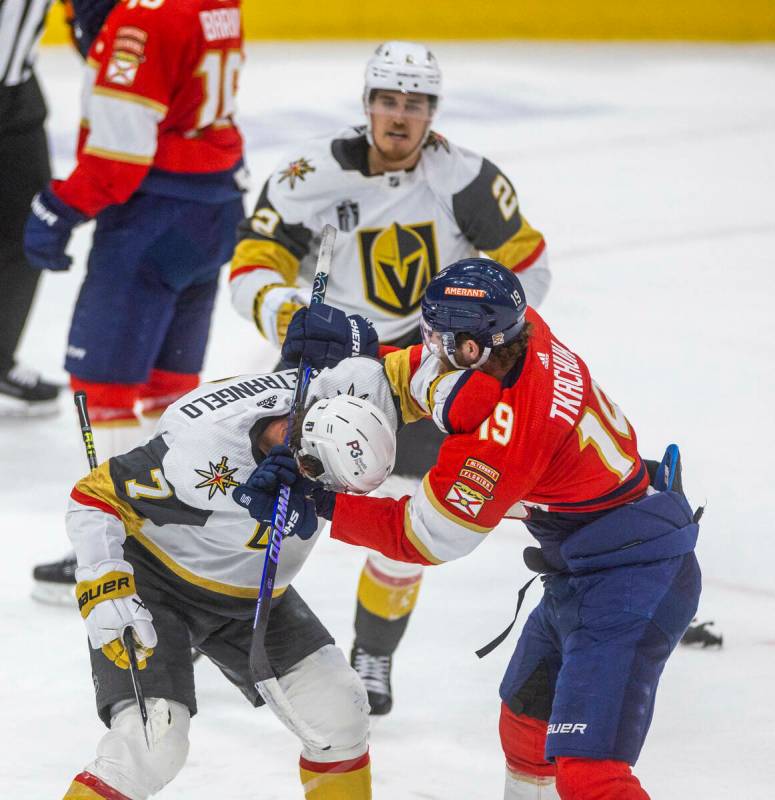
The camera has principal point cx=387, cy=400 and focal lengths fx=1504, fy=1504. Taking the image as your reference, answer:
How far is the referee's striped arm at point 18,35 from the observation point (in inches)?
189

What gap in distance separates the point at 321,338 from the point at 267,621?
58 centimetres

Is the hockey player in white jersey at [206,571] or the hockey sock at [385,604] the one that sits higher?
the hockey player in white jersey at [206,571]

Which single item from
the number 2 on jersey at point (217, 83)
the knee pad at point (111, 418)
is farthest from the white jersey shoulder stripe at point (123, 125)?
the knee pad at point (111, 418)

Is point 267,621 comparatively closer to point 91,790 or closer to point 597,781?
point 91,790

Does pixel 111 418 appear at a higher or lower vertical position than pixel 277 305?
lower

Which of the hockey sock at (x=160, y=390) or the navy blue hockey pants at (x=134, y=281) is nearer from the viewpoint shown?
the navy blue hockey pants at (x=134, y=281)

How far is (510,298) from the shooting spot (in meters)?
2.66

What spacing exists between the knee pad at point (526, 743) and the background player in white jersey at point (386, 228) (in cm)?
76

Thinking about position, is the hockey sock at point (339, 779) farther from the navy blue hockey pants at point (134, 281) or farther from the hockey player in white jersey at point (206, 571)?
the navy blue hockey pants at point (134, 281)

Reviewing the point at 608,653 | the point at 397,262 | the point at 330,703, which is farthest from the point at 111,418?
the point at 608,653

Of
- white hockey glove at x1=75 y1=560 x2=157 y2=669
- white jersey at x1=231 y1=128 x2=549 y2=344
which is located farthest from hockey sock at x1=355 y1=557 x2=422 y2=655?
white hockey glove at x1=75 y1=560 x2=157 y2=669

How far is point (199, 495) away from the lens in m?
2.72

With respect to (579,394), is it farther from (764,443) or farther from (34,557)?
(764,443)

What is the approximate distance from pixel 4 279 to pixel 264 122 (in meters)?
3.90
